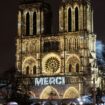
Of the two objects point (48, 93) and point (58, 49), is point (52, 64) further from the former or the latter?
point (48, 93)

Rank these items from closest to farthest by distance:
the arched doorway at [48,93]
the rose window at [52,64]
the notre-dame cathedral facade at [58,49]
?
the notre-dame cathedral facade at [58,49] → the arched doorway at [48,93] → the rose window at [52,64]

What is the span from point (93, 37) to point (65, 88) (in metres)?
8.30

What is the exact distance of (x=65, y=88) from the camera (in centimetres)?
9694

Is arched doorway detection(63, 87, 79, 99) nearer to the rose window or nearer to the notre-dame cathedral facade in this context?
the notre-dame cathedral facade

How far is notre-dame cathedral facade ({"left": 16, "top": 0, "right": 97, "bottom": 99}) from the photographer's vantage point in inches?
3765

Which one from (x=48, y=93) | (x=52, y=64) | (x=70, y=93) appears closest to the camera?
(x=70, y=93)

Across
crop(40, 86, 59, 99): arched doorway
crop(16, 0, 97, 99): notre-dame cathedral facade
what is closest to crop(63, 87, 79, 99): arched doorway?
crop(16, 0, 97, 99): notre-dame cathedral facade

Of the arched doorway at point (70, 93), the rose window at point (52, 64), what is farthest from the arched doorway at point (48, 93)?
the rose window at point (52, 64)

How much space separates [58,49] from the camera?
9850 cm

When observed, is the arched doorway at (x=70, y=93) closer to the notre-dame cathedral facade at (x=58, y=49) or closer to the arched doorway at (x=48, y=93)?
the notre-dame cathedral facade at (x=58, y=49)

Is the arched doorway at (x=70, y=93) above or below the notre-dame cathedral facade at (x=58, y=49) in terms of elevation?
below

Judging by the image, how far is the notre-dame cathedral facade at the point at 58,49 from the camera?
9562 cm

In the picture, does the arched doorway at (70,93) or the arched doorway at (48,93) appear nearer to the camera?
the arched doorway at (70,93)

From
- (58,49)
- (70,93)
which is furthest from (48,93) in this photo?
(58,49)
